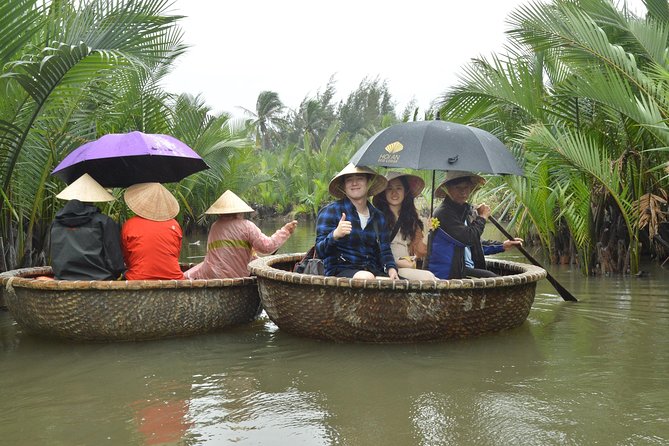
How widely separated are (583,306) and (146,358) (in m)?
4.19

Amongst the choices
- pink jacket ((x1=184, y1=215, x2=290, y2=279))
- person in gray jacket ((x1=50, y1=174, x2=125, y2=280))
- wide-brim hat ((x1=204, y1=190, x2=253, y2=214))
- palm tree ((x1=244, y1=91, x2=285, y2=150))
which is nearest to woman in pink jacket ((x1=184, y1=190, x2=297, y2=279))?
pink jacket ((x1=184, y1=215, x2=290, y2=279))

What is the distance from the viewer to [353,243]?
5785 mm

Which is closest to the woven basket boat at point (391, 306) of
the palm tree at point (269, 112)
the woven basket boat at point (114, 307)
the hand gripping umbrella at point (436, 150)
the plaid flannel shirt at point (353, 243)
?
the plaid flannel shirt at point (353, 243)

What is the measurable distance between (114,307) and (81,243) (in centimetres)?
61

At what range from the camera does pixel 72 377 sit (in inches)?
185

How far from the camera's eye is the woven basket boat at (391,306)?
5211 millimetres

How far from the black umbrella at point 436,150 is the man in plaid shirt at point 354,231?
0.21 meters

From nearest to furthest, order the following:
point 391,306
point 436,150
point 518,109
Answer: point 391,306 < point 436,150 < point 518,109

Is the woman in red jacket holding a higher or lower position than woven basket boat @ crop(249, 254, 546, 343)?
higher

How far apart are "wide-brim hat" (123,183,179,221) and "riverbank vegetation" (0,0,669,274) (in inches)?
39.0

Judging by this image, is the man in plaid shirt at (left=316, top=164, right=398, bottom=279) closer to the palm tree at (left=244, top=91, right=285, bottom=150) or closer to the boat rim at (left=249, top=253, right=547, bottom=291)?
the boat rim at (left=249, top=253, right=547, bottom=291)

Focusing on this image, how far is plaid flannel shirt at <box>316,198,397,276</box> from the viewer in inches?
225

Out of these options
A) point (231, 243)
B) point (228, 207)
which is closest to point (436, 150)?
point (228, 207)

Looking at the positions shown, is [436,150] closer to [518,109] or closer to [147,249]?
[147,249]
